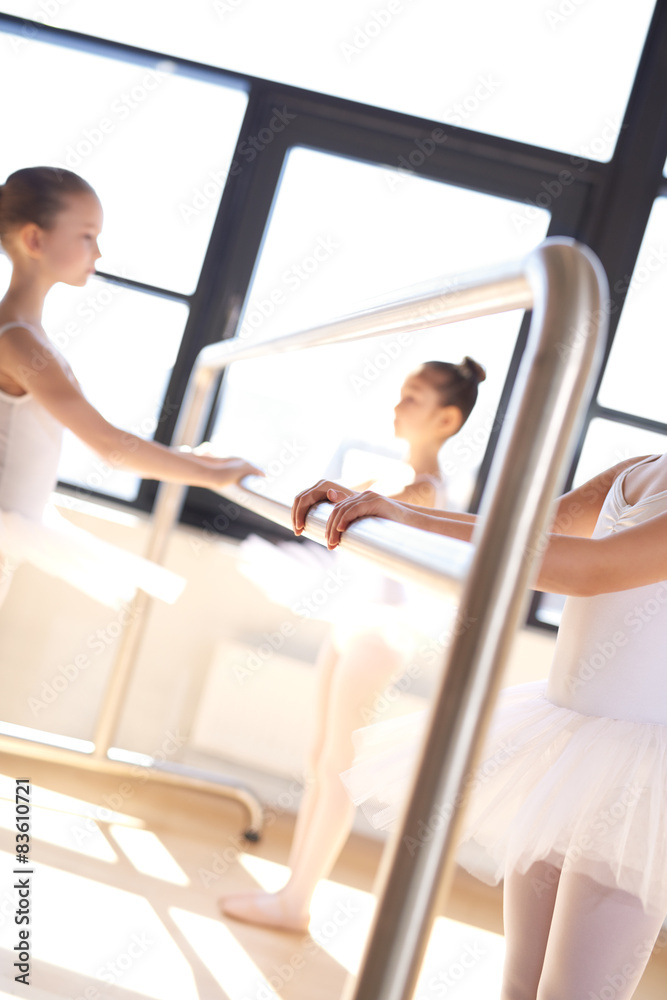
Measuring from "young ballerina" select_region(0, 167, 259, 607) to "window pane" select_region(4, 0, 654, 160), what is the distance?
1193 millimetres

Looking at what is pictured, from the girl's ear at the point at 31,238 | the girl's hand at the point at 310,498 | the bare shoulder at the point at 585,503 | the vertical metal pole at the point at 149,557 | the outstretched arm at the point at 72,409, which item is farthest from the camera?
the vertical metal pole at the point at 149,557

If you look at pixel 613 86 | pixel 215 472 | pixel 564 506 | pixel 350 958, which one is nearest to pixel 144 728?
pixel 350 958

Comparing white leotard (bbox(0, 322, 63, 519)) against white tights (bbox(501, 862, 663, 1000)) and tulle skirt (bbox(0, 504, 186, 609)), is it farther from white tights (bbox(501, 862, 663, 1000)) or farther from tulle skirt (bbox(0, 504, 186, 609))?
white tights (bbox(501, 862, 663, 1000))

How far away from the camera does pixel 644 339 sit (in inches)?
99.0

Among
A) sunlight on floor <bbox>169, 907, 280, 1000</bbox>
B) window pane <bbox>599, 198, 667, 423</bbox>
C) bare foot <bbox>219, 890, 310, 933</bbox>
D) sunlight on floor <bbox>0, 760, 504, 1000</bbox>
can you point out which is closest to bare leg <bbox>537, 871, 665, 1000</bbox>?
sunlight on floor <bbox>0, 760, 504, 1000</bbox>

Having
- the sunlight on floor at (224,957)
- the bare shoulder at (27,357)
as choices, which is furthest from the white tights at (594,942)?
the bare shoulder at (27,357)

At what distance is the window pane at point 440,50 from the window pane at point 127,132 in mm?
111

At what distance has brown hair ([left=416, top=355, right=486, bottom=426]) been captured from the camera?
1.99 metres

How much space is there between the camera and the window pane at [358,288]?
8.27 feet

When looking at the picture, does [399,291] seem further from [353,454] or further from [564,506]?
[353,454]

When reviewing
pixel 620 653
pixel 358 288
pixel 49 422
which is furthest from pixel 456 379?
pixel 620 653

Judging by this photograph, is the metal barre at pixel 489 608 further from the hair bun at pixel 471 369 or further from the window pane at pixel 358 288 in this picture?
the window pane at pixel 358 288

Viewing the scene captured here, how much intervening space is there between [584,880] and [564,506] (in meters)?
0.46

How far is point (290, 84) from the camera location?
250cm
